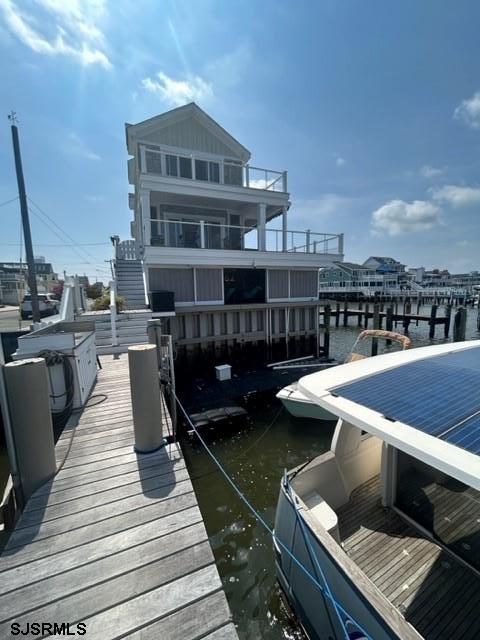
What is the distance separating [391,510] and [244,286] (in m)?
9.70

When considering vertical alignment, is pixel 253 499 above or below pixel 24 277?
below

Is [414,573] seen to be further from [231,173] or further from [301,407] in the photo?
[231,173]

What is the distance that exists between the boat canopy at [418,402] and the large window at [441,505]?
110cm

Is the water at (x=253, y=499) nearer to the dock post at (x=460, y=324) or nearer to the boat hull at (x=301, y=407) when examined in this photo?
the boat hull at (x=301, y=407)

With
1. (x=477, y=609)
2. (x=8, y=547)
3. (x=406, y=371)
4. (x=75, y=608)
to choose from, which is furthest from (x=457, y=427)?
(x=8, y=547)

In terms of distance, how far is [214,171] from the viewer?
1386 cm

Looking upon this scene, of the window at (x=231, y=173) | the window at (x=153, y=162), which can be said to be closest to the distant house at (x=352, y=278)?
the window at (x=231, y=173)

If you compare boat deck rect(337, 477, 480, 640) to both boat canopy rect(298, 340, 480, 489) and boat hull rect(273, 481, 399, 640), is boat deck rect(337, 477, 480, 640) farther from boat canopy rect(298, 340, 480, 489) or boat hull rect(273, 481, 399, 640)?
boat canopy rect(298, 340, 480, 489)

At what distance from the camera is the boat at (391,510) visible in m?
2.18

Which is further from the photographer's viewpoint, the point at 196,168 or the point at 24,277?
the point at 24,277

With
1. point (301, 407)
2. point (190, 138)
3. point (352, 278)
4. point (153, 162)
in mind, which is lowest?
point (301, 407)

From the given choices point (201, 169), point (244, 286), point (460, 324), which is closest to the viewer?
point (244, 286)

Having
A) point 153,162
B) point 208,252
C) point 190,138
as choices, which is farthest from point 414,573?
point 190,138

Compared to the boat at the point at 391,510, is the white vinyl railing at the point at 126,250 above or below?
above
